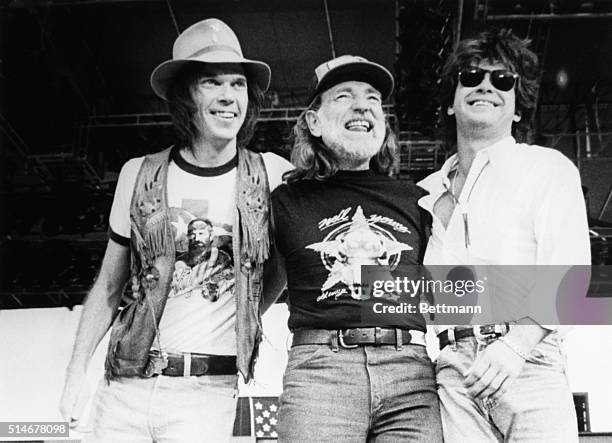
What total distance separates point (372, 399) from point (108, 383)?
0.72 metres

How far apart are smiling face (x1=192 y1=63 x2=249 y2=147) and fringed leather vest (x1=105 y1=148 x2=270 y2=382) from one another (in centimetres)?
14

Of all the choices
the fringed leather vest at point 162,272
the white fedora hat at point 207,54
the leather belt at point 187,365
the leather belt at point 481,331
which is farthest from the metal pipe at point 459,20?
the leather belt at point 187,365

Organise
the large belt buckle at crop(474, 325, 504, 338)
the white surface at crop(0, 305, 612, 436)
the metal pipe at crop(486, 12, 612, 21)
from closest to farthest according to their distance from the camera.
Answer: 1. the large belt buckle at crop(474, 325, 504, 338)
2. the white surface at crop(0, 305, 612, 436)
3. the metal pipe at crop(486, 12, 612, 21)

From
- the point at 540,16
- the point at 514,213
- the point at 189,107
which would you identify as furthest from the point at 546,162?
the point at 540,16

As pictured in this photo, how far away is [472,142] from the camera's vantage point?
2287 mm

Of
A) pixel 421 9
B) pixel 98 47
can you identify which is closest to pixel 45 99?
pixel 98 47

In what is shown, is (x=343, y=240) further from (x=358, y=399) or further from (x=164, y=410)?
(x=164, y=410)

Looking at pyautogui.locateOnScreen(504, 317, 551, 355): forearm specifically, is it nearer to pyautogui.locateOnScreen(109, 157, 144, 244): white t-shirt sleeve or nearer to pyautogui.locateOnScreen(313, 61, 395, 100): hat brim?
pyautogui.locateOnScreen(313, 61, 395, 100): hat brim

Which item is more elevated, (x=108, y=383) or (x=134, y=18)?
(x=134, y=18)

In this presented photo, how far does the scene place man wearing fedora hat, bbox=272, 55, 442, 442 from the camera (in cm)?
189

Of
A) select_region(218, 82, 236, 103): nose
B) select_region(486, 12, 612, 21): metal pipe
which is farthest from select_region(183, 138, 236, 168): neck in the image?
select_region(486, 12, 612, 21): metal pipe

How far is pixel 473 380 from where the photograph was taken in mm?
1870

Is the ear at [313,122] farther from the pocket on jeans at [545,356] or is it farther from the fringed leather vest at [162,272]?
the pocket on jeans at [545,356]

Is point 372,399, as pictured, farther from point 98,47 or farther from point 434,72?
point 98,47
